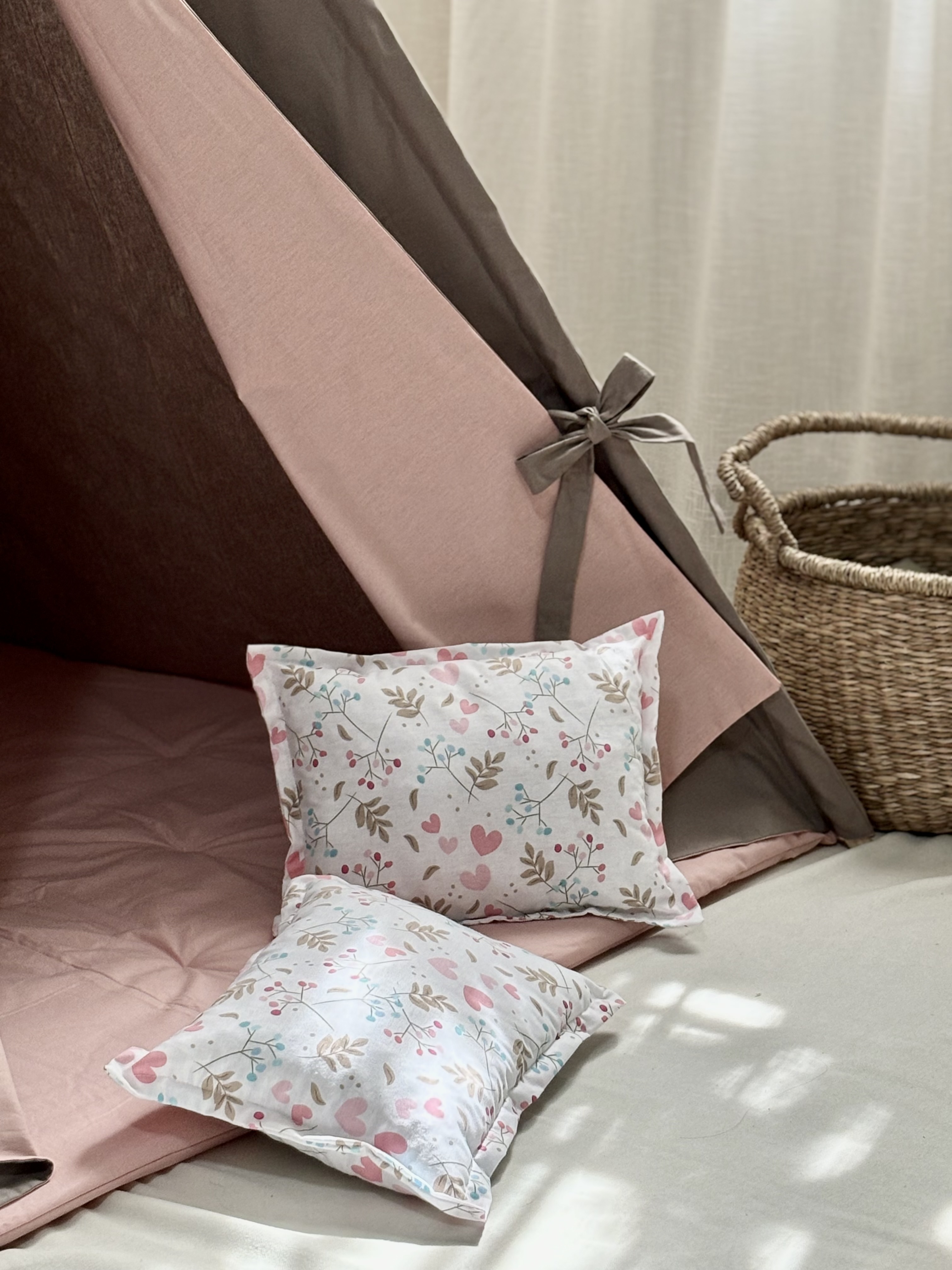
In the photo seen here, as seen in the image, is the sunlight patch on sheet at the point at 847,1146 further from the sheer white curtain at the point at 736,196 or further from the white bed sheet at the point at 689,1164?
the sheer white curtain at the point at 736,196

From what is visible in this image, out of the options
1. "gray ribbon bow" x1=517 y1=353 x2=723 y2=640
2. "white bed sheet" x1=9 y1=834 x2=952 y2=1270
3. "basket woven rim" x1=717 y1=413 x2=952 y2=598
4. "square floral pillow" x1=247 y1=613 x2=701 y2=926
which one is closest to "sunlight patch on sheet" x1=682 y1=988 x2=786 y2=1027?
"white bed sheet" x1=9 y1=834 x2=952 y2=1270

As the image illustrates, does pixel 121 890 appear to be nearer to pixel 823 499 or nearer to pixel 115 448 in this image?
pixel 115 448

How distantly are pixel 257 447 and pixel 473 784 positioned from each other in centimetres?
59

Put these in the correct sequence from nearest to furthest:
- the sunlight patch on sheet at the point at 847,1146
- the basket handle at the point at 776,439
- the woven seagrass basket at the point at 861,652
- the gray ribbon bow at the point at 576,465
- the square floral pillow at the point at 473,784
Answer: the sunlight patch on sheet at the point at 847,1146, the square floral pillow at the point at 473,784, the gray ribbon bow at the point at 576,465, the woven seagrass basket at the point at 861,652, the basket handle at the point at 776,439

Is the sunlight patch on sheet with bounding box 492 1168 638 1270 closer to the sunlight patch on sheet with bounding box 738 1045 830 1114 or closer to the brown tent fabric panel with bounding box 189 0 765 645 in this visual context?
the sunlight patch on sheet with bounding box 738 1045 830 1114

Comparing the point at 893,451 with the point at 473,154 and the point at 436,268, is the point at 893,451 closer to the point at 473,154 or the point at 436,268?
the point at 473,154

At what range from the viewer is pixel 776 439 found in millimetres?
1980

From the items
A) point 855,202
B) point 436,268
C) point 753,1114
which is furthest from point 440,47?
point 753,1114

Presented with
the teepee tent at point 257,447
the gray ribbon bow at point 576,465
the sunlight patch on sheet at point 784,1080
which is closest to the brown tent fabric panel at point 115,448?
A: the teepee tent at point 257,447

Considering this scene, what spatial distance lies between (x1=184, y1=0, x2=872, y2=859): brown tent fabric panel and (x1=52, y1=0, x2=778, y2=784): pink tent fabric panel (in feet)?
0.20

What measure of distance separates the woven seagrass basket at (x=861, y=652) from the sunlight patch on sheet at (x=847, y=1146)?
0.62 metres

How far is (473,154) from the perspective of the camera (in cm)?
250

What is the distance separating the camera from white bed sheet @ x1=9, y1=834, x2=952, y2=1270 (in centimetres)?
93

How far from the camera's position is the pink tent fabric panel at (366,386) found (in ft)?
3.96
